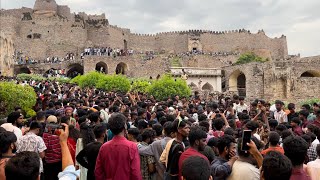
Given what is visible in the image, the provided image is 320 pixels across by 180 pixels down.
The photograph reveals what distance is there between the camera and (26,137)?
600cm

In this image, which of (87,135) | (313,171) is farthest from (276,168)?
(87,135)

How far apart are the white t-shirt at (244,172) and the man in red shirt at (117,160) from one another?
3.95ft

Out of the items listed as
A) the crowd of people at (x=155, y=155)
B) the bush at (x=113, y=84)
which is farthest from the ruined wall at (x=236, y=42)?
the crowd of people at (x=155, y=155)

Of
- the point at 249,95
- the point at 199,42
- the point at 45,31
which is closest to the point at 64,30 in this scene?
the point at 45,31

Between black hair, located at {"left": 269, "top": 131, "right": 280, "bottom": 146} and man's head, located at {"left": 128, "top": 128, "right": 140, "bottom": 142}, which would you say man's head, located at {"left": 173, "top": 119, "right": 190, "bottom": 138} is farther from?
black hair, located at {"left": 269, "top": 131, "right": 280, "bottom": 146}

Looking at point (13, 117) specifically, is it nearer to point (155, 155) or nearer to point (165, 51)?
point (155, 155)

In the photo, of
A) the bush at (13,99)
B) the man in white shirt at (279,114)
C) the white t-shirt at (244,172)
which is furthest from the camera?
the bush at (13,99)

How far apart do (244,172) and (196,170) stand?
3.01 feet

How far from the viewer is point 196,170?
387 centimetres

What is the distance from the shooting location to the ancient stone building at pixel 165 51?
3622cm

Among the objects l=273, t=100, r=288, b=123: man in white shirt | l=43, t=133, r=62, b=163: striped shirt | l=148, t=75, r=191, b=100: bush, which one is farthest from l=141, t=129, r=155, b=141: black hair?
l=148, t=75, r=191, b=100: bush

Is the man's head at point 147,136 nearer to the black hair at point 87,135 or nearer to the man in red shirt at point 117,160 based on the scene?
the black hair at point 87,135

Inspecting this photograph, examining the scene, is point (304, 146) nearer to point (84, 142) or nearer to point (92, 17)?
point (84, 142)

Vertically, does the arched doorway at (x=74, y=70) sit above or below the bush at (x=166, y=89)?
above
